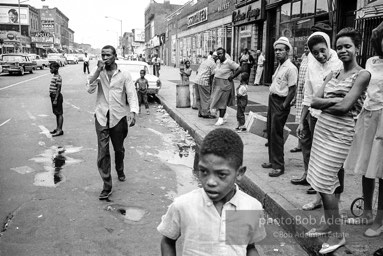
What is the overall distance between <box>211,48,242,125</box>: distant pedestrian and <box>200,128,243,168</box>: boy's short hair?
292 inches

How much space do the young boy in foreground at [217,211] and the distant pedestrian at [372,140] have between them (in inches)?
84.0

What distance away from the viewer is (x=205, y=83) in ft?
34.9

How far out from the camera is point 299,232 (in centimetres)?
392

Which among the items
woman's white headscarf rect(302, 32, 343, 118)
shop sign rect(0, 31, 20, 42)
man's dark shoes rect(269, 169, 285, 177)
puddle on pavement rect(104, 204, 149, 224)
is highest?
shop sign rect(0, 31, 20, 42)

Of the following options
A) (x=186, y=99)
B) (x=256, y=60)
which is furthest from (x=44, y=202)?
(x=256, y=60)

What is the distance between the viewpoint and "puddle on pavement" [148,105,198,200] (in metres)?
5.81

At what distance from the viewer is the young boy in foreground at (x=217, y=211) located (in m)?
1.85

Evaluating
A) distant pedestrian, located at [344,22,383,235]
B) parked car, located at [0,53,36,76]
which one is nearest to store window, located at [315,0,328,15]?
distant pedestrian, located at [344,22,383,235]

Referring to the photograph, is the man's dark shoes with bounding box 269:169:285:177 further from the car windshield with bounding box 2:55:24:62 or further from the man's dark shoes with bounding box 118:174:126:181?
the car windshield with bounding box 2:55:24:62

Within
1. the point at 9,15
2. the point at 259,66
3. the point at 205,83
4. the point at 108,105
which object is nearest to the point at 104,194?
the point at 108,105

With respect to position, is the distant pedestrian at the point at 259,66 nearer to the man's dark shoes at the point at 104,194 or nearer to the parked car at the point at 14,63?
the man's dark shoes at the point at 104,194

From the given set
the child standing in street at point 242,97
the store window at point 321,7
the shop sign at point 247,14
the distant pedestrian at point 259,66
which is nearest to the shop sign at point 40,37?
the shop sign at point 247,14

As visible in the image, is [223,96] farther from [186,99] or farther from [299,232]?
[299,232]

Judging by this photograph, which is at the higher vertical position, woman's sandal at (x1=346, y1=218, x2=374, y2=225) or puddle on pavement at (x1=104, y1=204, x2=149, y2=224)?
woman's sandal at (x1=346, y1=218, x2=374, y2=225)
